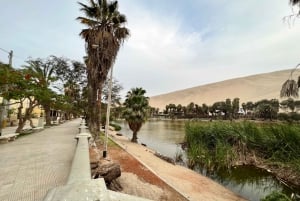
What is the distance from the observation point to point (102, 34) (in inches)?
570

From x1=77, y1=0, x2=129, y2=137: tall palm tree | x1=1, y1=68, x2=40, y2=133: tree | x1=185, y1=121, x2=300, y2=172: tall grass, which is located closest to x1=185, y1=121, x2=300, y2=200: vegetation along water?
x1=185, y1=121, x2=300, y2=172: tall grass

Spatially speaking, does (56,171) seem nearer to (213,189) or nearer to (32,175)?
(32,175)

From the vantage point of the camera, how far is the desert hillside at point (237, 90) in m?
144

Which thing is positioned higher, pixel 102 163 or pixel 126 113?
pixel 126 113

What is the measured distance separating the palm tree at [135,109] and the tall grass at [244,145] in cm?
491

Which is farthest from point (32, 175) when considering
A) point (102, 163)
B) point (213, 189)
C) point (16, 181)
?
point (213, 189)

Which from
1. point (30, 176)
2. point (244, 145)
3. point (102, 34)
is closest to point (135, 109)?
point (102, 34)

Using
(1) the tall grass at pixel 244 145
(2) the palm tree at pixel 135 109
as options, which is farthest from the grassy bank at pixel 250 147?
(2) the palm tree at pixel 135 109

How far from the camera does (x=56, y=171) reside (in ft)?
17.9

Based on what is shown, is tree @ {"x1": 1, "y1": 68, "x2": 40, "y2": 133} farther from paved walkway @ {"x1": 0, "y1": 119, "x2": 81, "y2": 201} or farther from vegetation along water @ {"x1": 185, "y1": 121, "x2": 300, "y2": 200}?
vegetation along water @ {"x1": 185, "y1": 121, "x2": 300, "y2": 200}

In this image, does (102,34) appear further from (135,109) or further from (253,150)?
(253,150)

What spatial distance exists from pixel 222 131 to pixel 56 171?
13550 mm

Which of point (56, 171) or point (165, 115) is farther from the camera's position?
point (165, 115)

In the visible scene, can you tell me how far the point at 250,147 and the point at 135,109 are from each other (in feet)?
32.2
